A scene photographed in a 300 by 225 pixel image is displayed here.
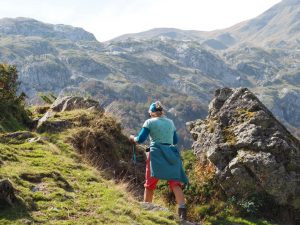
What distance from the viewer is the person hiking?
12.4m

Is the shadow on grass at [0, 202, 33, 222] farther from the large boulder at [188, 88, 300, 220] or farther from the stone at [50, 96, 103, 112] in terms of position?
the stone at [50, 96, 103, 112]

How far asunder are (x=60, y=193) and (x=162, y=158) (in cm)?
322

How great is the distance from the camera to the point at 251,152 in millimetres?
15312

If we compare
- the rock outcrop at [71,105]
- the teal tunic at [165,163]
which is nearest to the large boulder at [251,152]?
the teal tunic at [165,163]

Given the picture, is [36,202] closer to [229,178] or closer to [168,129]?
[168,129]

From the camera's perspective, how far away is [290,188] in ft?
47.2

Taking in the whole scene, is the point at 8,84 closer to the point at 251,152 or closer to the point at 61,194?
the point at 61,194

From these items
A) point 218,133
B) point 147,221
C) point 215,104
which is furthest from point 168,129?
point 215,104

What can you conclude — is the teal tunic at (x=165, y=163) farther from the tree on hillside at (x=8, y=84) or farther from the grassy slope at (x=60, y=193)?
the tree on hillside at (x=8, y=84)

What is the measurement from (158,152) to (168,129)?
0.82 metres

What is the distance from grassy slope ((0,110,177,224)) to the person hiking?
0.77m

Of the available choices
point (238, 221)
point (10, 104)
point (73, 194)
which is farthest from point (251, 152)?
point (10, 104)

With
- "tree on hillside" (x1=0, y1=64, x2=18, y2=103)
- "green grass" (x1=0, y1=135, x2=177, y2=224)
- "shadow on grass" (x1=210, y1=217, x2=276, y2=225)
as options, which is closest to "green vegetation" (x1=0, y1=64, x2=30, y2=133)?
"tree on hillside" (x1=0, y1=64, x2=18, y2=103)

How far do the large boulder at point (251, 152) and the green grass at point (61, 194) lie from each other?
4.15 metres
